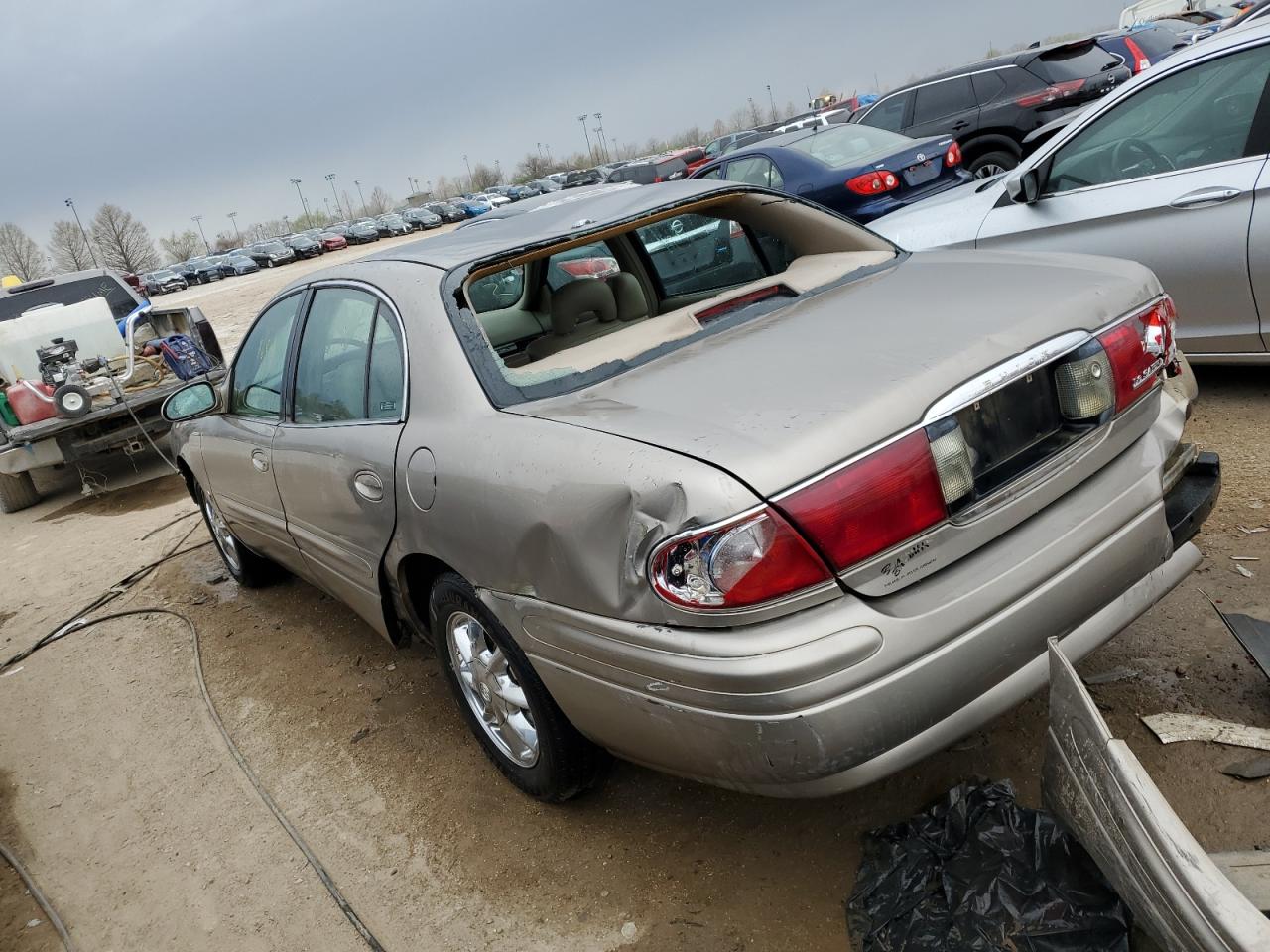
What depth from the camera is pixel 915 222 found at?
5484 millimetres

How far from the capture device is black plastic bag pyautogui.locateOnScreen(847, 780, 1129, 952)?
6.25 feet

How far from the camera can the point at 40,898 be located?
3016 mm

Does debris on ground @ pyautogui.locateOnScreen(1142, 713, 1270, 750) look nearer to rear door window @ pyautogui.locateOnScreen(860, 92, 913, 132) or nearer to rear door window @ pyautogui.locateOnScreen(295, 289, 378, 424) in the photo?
rear door window @ pyautogui.locateOnScreen(295, 289, 378, 424)

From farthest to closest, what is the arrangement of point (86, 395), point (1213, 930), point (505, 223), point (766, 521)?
point (86, 395) < point (505, 223) < point (766, 521) < point (1213, 930)

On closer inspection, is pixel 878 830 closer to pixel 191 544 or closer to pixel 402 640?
pixel 402 640

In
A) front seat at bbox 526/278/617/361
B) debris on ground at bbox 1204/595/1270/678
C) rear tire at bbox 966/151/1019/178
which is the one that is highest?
front seat at bbox 526/278/617/361

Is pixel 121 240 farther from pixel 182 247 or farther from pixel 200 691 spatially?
pixel 200 691

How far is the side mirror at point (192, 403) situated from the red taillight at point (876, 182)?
20.5 ft

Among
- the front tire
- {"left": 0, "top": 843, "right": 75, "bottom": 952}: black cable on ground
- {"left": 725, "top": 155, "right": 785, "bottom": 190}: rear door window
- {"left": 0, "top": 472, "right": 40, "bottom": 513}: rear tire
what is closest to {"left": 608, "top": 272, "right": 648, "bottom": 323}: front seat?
the front tire

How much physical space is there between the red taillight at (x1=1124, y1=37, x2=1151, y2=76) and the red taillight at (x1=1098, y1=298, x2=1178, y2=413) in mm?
11078

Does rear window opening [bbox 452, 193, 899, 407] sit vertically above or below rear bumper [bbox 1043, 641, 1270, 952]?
above

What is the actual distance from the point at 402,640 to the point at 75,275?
9991mm

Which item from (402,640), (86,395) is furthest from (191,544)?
(402,640)

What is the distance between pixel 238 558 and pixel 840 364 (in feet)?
12.8
